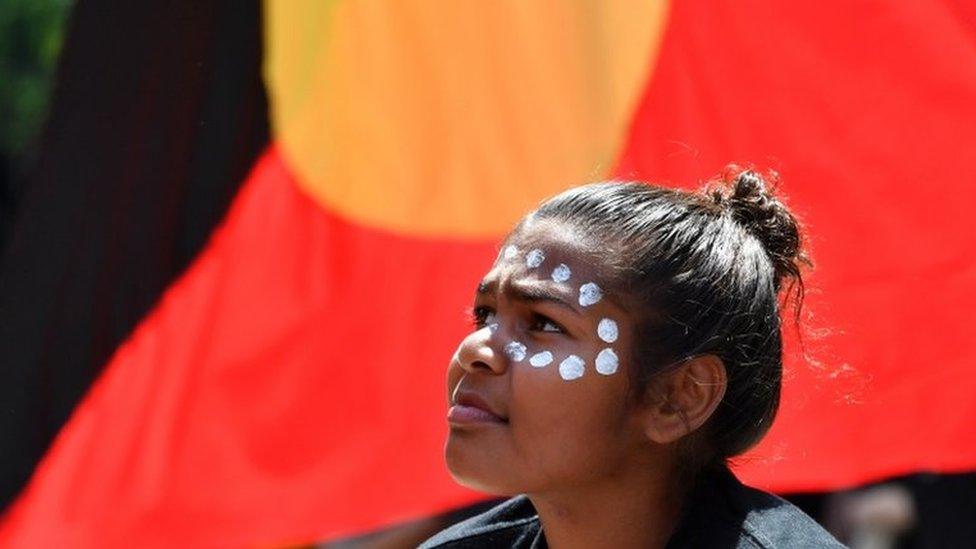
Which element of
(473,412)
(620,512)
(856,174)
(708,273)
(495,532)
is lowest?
(495,532)

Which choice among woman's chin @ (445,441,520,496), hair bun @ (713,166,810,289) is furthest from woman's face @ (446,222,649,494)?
hair bun @ (713,166,810,289)

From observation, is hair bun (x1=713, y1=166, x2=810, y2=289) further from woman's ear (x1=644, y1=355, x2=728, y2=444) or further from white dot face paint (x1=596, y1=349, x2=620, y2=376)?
white dot face paint (x1=596, y1=349, x2=620, y2=376)

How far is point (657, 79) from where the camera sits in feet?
9.78

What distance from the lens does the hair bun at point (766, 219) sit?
98.5 inches

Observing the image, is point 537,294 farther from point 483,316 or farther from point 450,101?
point 450,101

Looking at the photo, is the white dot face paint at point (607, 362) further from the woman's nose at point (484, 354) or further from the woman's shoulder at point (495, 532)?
the woman's shoulder at point (495, 532)

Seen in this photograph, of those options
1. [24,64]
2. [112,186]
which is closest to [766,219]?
[112,186]

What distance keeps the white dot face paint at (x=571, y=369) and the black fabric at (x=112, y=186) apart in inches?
36.8

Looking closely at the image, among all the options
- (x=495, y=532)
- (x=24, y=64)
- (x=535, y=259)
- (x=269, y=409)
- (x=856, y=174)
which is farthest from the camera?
(x=24, y=64)

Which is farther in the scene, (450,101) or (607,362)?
(450,101)

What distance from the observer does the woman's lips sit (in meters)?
2.36

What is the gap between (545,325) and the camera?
7.91 feet

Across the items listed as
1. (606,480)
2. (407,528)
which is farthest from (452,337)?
(407,528)

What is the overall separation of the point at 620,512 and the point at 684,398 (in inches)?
7.3
